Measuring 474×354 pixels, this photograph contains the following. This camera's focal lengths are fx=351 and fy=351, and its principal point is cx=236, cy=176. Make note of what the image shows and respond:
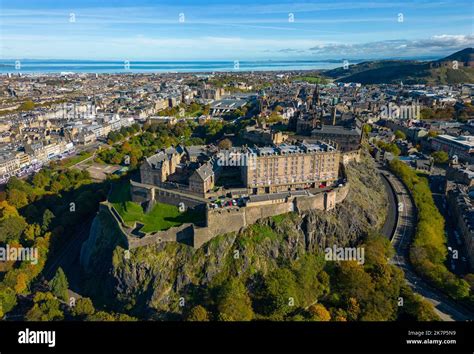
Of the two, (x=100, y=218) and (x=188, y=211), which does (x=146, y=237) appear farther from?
(x=100, y=218)

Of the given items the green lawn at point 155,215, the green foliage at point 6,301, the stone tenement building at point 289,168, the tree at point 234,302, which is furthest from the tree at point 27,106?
the tree at point 234,302

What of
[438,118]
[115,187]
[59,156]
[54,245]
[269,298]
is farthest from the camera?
[438,118]

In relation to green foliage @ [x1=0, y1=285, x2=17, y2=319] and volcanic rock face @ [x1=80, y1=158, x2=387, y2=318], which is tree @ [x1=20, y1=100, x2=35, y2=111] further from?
green foliage @ [x1=0, y1=285, x2=17, y2=319]

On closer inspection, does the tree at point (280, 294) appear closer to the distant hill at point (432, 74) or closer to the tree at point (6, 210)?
the tree at point (6, 210)

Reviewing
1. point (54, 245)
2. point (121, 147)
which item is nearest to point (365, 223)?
point (54, 245)

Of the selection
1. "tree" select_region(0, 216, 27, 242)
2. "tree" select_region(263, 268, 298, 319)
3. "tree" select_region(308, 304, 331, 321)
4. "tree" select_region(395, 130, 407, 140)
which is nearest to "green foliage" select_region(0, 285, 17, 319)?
"tree" select_region(0, 216, 27, 242)

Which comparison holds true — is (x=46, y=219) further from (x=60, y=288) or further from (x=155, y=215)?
(x=155, y=215)
